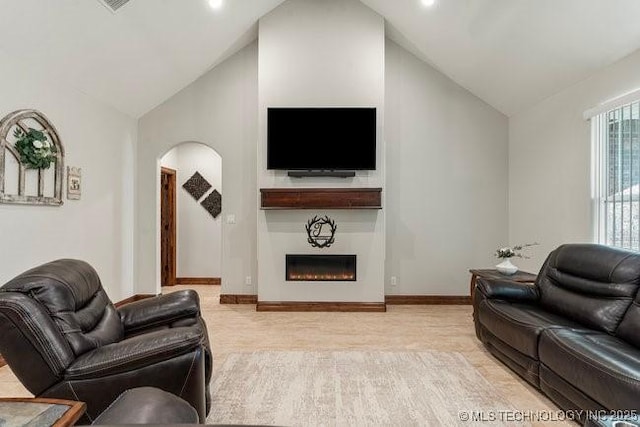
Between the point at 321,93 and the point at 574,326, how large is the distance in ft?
12.6

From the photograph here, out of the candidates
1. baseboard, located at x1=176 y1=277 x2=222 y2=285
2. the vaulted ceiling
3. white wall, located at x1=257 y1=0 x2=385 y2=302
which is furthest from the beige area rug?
baseboard, located at x1=176 y1=277 x2=222 y2=285

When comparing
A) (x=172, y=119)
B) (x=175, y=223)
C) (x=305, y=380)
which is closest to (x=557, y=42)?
(x=305, y=380)

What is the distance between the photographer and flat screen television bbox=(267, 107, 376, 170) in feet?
16.3

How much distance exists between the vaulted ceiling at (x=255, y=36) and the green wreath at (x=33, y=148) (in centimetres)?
66

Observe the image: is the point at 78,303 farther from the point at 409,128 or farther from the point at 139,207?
the point at 409,128

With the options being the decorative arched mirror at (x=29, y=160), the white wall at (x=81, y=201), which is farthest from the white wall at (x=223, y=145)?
the decorative arched mirror at (x=29, y=160)

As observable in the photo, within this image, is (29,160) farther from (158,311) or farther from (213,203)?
(213,203)

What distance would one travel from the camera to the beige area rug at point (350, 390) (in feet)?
7.89

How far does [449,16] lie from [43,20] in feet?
13.1

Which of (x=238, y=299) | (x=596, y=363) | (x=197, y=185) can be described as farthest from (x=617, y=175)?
(x=197, y=185)

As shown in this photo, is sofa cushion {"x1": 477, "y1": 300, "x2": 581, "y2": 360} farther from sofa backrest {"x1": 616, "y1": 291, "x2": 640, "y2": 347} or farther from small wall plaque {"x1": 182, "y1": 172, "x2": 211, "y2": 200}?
small wall plaque {"x1": 182, "y1": 172, "x2": 211, "y2": 200}

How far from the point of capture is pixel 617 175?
3.52m

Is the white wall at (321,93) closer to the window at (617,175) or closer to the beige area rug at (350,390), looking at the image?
the beige area rug at (350,390)

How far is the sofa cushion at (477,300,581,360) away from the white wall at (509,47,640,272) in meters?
1.35
